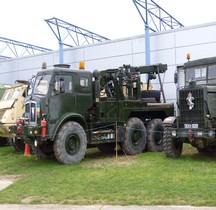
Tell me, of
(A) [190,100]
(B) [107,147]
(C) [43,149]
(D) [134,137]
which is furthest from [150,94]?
(C) [43,149]

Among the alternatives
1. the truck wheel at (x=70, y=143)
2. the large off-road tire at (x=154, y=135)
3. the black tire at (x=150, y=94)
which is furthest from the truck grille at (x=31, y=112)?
the black tire at (x=150, y=94)

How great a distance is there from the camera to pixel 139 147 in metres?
12.7

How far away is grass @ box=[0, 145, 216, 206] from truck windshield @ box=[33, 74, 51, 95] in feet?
7.01

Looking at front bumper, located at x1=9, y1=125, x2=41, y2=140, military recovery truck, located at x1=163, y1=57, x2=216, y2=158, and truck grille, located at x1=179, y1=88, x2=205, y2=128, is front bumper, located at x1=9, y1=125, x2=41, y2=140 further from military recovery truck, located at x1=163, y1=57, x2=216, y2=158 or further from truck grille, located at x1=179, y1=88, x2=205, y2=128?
truck grille, located at x1=179, y1=88, x2=205, y2=128

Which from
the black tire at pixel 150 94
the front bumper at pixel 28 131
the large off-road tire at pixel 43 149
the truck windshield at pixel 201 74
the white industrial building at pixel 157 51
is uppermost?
the white industrial building at pixel 157 51

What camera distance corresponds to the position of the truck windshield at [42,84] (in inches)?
417

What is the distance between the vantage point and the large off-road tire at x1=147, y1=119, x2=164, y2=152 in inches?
516

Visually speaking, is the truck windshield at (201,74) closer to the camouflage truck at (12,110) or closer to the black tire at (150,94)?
the black tire at (150,94)

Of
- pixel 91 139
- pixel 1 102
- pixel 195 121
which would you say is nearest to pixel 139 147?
pixel 91 139

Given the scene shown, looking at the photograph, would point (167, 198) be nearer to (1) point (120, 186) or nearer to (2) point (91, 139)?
(1) point (120, 186)

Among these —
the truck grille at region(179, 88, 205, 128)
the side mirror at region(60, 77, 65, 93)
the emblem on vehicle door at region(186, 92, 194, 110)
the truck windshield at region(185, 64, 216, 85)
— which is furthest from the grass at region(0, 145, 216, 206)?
the truck windshield at region(185, 64, 216, 85)

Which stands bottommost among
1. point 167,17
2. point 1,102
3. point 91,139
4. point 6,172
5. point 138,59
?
point 6,172

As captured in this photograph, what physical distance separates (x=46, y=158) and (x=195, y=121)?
4985 millimetres

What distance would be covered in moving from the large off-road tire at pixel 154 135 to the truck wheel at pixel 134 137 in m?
0.33
